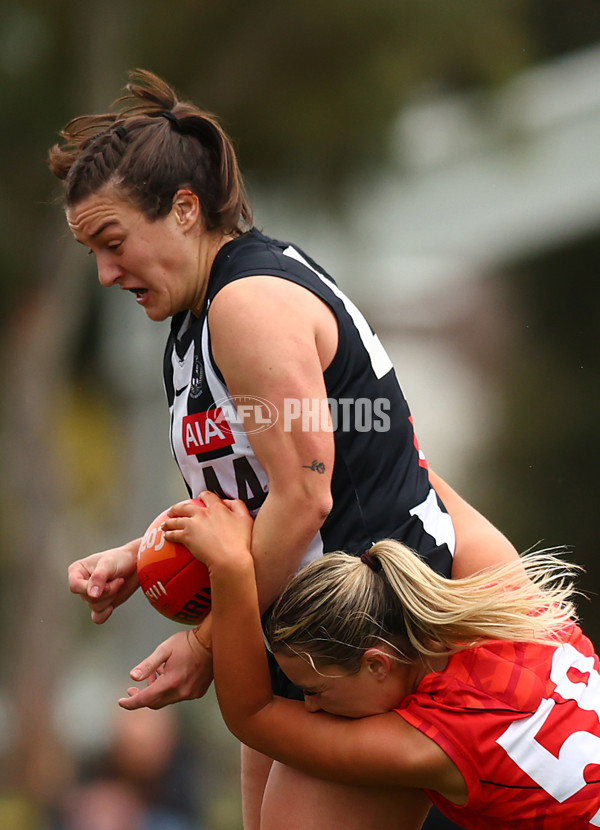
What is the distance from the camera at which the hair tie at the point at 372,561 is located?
5.74ft

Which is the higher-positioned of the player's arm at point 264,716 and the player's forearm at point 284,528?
the player's forearm at point 284,528

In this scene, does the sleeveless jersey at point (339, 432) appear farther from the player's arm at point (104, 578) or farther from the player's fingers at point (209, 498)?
the player's arm at point (104, 578)

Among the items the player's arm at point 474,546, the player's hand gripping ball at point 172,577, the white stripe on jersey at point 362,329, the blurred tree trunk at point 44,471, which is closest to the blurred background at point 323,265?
the blurred tree trunk at point 44,471

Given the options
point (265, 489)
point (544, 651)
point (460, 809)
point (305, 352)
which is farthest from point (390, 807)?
point (305, 352)

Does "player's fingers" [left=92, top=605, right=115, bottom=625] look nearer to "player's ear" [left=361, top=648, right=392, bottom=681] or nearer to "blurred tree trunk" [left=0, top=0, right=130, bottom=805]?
"player's ear" [left=361, top=648, right=392, bottom=681]

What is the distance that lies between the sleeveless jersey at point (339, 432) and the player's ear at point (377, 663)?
0.20m

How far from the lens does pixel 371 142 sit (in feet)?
18.2

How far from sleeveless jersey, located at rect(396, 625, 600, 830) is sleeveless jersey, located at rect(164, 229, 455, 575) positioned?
25cm

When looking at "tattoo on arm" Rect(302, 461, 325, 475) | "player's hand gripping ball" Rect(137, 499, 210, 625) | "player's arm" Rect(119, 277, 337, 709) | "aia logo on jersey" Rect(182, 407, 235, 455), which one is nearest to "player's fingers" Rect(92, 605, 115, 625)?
"player's hand gripping ball" Rect(137, 499, 210, 625)

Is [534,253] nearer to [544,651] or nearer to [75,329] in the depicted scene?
[75,329]

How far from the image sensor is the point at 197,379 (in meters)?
1.81

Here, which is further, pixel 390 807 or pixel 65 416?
pixel 65 416

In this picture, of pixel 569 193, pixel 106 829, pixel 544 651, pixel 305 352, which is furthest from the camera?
pixel 569 193

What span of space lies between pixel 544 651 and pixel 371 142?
432cm
